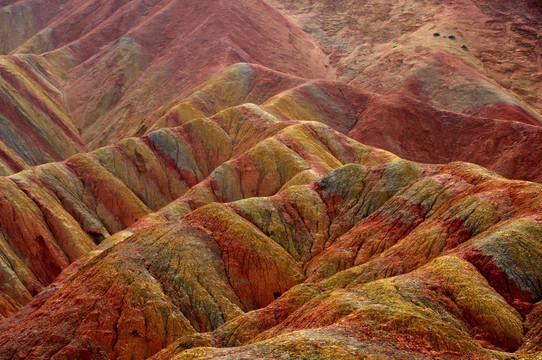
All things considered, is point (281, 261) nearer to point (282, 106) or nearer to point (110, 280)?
point (110, 280)

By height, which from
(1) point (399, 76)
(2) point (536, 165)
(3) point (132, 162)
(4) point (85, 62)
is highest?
(4) point (85, 62)

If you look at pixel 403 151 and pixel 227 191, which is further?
pixel 403 151

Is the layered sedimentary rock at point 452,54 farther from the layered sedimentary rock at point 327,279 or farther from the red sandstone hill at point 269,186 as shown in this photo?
the layered sedimentary rock at point 327,279

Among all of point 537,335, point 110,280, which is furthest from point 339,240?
point 537,335

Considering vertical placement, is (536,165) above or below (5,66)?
below

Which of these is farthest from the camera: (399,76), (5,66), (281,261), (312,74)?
(312,74)

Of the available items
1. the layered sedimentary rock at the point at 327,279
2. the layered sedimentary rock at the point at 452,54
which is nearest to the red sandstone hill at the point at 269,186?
the layered sedimentary rock at the point at 327,279

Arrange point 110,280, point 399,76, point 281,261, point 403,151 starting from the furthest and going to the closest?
point 399,76 → point 403,151 → point 281,261 → point 110,280

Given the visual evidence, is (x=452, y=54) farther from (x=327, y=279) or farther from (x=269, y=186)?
(x=327, y=279)
